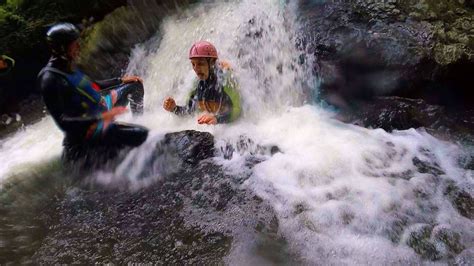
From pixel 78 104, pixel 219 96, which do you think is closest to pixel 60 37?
pixel 78 104

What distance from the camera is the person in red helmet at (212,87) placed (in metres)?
4.79

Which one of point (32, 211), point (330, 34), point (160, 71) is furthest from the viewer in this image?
point (160, 71)

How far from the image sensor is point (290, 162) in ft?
15.4

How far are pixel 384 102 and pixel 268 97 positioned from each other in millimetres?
1659

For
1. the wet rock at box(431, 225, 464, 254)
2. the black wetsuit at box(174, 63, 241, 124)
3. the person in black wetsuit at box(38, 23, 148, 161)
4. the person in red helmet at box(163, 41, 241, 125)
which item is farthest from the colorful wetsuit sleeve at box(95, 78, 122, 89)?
the wet rock at box(431, 225, 464, 254)

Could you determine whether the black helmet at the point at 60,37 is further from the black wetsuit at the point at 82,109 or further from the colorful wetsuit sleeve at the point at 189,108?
the colorful wetsuit sleeve at the point at 189,108

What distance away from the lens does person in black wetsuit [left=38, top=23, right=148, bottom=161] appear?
3.86 m

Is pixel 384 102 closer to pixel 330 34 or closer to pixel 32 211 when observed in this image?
pixel 330 34

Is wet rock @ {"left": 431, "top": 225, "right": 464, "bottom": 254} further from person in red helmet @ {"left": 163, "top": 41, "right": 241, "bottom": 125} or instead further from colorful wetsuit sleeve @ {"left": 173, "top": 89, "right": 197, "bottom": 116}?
colorful wetsuit sleeve @ {"left": 173, "top": 89, "right": 197, "bottom": 116}

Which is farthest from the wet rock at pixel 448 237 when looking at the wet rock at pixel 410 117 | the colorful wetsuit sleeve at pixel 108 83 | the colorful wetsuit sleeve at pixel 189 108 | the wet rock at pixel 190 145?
the colorful wetsuit sleeve at pixel 108 83

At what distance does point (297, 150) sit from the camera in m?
4.97

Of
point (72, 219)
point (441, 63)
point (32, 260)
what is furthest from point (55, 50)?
point (441, 63)

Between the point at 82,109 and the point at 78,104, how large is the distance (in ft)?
0.24

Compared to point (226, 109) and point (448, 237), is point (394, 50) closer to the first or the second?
point (226, 109)
